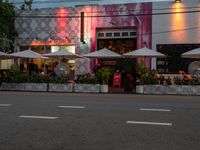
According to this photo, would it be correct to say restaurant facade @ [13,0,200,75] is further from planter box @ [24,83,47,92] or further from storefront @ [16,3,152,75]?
planter box @ [24,83,47,92]

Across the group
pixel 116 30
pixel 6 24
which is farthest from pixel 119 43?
pixel 6 24

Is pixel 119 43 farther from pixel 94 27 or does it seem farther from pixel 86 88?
pixel 86 88

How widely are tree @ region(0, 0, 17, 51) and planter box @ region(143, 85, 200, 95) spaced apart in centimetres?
1411

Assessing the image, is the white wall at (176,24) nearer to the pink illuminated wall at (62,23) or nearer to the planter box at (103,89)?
the planter box at (103,89)

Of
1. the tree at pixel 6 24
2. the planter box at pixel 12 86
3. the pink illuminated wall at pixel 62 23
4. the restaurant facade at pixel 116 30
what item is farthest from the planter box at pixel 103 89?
the tree at pixel 6 24

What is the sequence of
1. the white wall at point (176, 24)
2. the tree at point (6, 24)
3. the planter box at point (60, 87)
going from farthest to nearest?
the tree at point (6, 24) < the white wall at point (176, 24) < the planter box at point (60, 87)

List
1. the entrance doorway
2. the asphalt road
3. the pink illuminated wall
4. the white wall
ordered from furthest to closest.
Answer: the pink illuminated wall → the entrance doorway → the white wall → the asphalt road

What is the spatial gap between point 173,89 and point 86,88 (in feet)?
16.9

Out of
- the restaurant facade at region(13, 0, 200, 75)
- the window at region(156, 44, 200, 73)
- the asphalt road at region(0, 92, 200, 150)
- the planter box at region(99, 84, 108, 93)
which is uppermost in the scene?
the restaurant facade at region(13, 0, 200, 75)

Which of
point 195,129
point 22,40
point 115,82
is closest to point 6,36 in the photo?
point 22,40

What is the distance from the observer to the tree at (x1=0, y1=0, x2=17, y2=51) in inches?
1323

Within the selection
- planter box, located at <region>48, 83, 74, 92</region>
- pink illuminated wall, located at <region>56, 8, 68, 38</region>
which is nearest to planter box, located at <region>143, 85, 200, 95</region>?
planter box, located at <region>48, 83, 74, 92</region>

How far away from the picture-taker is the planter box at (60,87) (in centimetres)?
2569

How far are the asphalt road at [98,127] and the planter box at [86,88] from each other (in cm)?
1037
